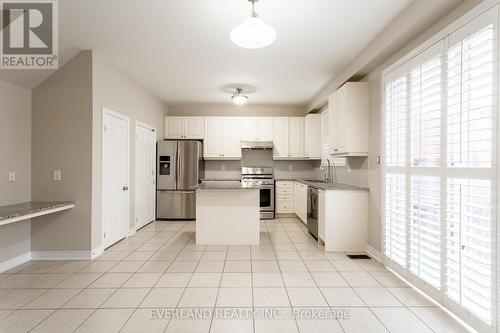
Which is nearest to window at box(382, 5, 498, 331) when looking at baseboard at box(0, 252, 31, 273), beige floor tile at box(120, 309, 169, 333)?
beige floor tile at box(120, 309, 169, 333)

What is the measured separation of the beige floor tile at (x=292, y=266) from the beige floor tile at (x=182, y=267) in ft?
3.59

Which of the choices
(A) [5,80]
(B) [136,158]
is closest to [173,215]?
(B) [136,158]

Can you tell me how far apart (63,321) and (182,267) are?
4.28 ft

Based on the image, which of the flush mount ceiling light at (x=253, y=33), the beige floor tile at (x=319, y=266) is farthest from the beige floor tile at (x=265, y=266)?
the flush mount ceiling light at (x=253, y=33)

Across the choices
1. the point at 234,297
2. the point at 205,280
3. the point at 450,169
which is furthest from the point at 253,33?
the point at 205,280

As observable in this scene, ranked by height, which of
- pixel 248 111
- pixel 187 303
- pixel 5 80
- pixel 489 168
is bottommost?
pixel 187 303

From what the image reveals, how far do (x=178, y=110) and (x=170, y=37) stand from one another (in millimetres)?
3929

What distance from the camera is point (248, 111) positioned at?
6.90 meters

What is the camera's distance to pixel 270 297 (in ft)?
8.13

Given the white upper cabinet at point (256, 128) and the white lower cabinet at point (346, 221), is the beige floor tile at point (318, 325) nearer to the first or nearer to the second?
the white lower cabinet at point (346, 221)

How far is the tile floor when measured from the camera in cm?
207

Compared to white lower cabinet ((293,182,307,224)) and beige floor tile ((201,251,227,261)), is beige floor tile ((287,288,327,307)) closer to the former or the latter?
beige floor tile ((201,251,227,261))

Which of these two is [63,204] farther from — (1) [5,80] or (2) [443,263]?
(2) [443,263]

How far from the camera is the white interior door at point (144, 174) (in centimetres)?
497
